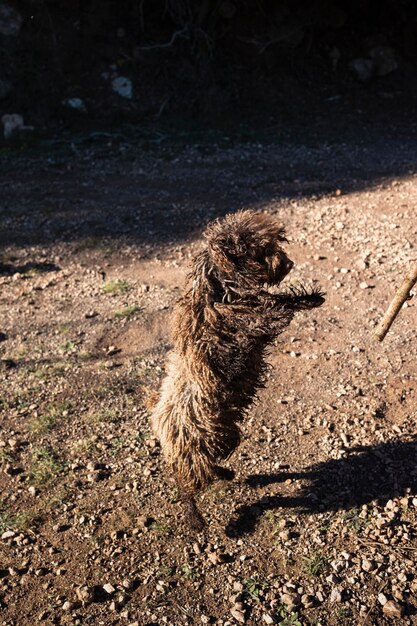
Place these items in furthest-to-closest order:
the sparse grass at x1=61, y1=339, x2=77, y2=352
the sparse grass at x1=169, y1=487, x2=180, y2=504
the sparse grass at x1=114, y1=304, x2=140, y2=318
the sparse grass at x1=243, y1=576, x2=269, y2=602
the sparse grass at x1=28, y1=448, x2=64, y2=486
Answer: the sparse grass at x1=114, y1=304, x2=140, y2=318, the sparse grass at x1=61, y1=339, x2=77, y2=352, the sparse grass at x1=28, y1=448, x2=64, y2=486, the sparse grass at x1=169, y1=487, x2=180, y2=504, the sparse grass at x1=243, y1=576, x2=269, y2=602

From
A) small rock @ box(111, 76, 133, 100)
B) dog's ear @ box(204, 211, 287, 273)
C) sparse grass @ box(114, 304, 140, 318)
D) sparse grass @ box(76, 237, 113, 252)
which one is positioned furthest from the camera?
small rock @ box(111, 76, 133, 100)

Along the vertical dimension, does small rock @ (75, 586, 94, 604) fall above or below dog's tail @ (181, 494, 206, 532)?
below

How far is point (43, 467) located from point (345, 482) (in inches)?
80.8

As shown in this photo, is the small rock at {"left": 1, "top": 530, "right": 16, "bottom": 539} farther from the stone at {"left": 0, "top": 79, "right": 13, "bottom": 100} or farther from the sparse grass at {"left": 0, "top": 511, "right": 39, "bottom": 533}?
the stone at {"left": 0, "top": 79, "right": 13, "bottom": 100}

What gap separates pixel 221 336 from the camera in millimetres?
3846

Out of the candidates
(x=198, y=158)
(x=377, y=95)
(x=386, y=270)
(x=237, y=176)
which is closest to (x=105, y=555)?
(x=386, y=270)

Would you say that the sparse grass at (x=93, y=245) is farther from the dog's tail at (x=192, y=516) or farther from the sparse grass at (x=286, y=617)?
the sparse grass at (x=286, y=617)

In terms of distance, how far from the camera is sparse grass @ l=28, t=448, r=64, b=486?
484 centimetres

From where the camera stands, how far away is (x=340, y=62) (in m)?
14.0

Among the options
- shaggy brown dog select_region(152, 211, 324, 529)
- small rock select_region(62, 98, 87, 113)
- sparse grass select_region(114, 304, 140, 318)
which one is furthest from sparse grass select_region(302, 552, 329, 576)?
small rock select_region(62, 98, 87, 113)

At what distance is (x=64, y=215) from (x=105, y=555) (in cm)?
559

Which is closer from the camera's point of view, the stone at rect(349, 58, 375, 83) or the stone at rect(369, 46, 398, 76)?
the stone at rect(349, 58, 375, 83)

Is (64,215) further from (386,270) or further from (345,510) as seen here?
(345,510)

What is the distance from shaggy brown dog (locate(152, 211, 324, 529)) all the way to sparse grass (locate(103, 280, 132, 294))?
305 centimetres
